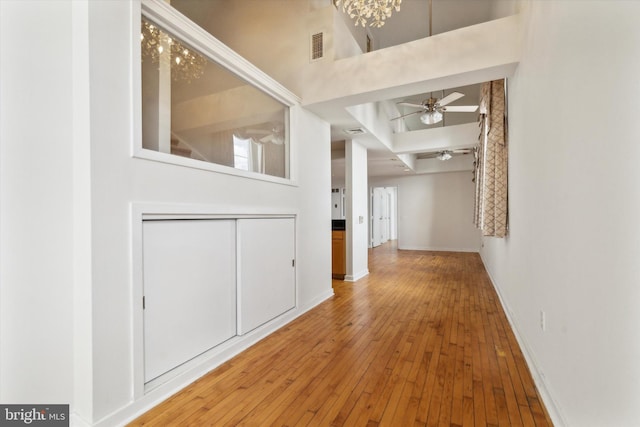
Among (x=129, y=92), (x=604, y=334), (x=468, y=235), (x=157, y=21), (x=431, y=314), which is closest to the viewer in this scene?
(x=604, y=334)

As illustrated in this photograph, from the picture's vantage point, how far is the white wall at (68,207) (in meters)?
1.57

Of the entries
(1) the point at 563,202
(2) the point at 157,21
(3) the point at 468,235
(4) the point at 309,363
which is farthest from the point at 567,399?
(3) the point at 468,235

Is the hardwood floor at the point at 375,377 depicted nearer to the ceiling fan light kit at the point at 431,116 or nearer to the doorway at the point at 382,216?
the ceiling fan light kit at the point at 431,116

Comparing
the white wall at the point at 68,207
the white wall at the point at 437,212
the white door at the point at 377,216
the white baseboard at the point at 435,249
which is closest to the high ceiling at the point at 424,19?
the white wall at the point at 68,207

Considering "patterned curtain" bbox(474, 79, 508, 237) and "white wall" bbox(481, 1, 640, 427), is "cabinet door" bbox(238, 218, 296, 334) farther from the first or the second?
"patterned curtain" bbox(474, 79, 508, 237)

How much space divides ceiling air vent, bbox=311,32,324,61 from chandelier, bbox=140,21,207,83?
59.6 inches

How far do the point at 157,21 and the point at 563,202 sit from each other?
105 inches

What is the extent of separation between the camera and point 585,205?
4.31 ft

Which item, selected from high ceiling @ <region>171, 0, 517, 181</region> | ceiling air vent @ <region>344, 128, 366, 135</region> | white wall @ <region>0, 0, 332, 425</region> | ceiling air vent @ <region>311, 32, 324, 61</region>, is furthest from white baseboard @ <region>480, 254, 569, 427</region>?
ceiling air vent @ <region>311, 32, 324, 61</region>

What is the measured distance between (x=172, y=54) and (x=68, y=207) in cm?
A: 126

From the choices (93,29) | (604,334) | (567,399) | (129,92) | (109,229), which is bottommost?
(567,399)

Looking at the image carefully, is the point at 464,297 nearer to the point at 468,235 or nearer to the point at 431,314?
the point at 431,314

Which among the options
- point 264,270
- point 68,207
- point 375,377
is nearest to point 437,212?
point 264,270

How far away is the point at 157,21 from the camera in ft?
6.70
